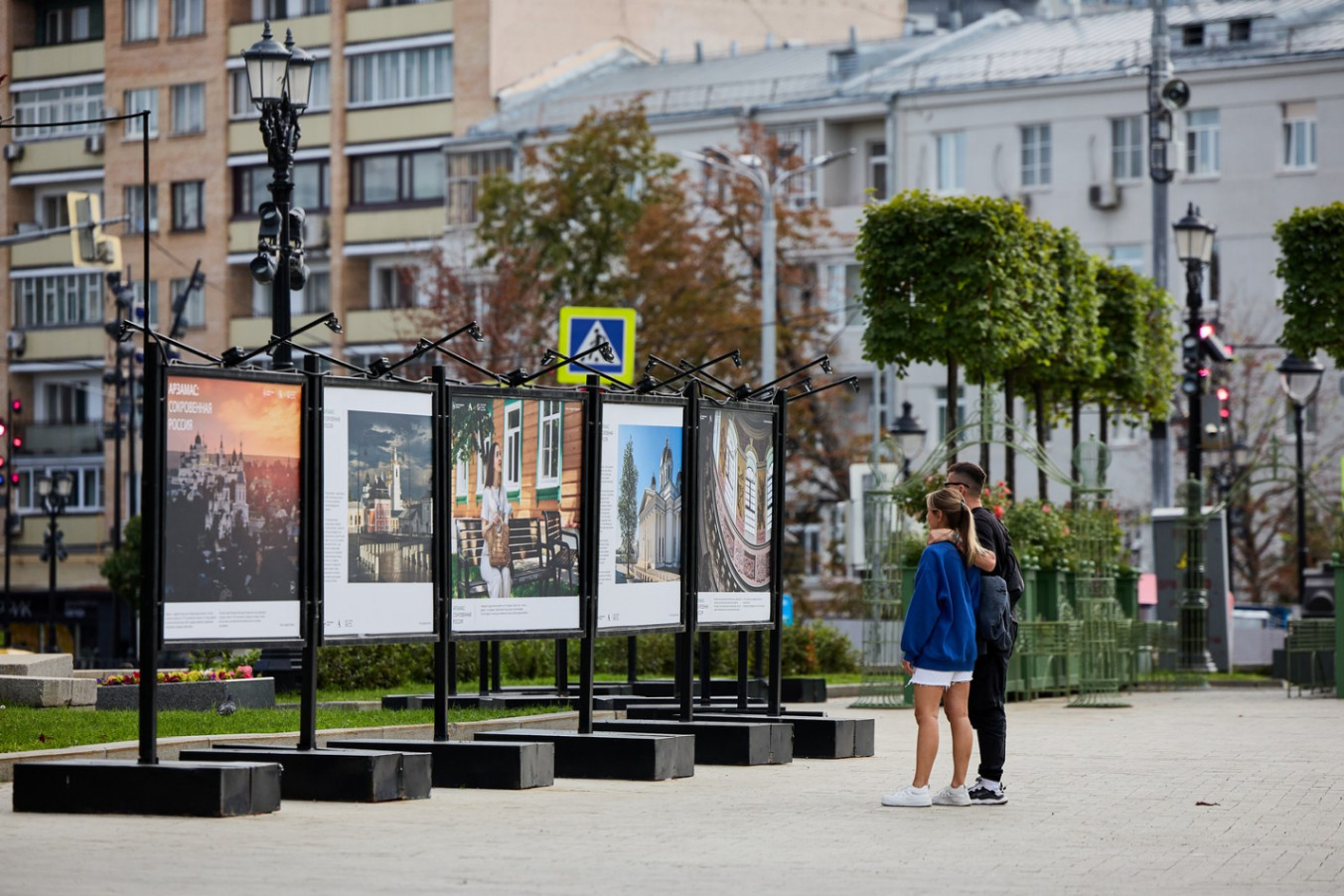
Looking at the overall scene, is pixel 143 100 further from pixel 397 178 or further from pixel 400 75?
pixel 397 178

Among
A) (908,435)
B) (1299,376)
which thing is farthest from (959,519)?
(908,435)

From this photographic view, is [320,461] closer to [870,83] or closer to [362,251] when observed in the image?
[870,83]

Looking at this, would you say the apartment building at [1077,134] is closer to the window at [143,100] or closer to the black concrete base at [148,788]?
the window at [143,100]

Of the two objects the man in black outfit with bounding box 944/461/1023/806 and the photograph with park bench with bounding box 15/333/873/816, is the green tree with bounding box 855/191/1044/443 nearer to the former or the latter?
the photograph with park bench with bounding box 15/333/873/816

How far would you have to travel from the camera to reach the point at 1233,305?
59.7 meters

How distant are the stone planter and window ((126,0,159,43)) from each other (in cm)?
5666

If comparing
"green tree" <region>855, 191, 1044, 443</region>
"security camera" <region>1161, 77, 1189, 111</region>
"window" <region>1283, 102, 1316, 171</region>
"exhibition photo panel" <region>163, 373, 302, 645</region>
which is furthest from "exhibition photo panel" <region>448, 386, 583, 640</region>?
"window" <region>1283, 102, 1316, 171</region>

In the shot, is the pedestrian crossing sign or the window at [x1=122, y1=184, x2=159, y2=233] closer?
the pedestrian crossing sign

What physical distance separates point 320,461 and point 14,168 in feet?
214

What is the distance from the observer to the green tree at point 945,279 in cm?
2764

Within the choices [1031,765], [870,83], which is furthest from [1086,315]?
[870,83]

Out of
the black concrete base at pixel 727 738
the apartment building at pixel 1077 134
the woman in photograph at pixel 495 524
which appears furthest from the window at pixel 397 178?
the woman in photograph at pixel 495 524

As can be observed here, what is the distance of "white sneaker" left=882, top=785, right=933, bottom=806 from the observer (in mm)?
13562

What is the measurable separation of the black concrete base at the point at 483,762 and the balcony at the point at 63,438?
63296 mm
